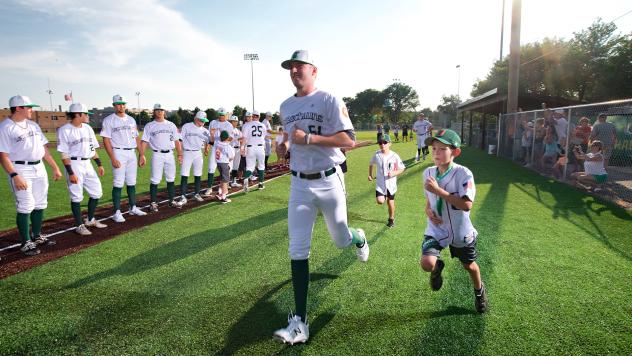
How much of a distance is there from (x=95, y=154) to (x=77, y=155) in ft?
1.73

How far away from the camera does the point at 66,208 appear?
862 centimetres

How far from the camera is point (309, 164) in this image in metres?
3.20

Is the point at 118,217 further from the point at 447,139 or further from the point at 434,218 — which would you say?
the point at 447,139

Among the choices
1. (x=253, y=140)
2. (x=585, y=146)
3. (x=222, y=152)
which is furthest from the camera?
(x=253, y=140)

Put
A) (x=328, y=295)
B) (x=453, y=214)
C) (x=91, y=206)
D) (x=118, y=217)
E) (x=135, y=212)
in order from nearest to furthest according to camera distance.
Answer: (x=453, y=214) → (x=328, y=295) → (x=91, y=206) → (x=118, y=217) → (x=135, y=212)

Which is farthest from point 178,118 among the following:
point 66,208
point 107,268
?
point 107,268

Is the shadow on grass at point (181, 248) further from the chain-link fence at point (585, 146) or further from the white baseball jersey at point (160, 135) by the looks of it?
the chain-link fence at point (585, 146)

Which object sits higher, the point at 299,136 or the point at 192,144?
Answer: the point at 299,136

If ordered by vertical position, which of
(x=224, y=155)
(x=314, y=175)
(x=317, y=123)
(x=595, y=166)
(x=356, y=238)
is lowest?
(x=356, y=238)

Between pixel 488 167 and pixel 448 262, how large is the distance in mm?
11667

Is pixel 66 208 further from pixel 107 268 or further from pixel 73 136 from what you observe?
pixel 107 268

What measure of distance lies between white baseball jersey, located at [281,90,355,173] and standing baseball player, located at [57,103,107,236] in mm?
4911

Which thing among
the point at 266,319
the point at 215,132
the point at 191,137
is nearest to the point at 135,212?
the point at 191,137

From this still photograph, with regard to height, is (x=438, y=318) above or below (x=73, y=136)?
below
